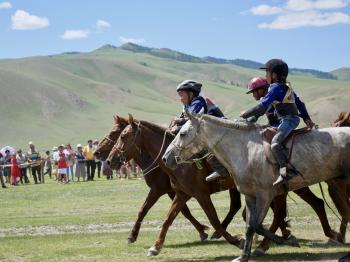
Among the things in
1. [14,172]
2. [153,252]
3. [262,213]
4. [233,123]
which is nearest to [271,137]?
[233,123]

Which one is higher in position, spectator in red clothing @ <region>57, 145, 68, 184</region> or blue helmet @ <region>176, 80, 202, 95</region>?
blue helmet @ <region>176, 80, 202, 95</region>

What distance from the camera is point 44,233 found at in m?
16.7

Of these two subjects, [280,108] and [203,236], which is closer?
[280,108]

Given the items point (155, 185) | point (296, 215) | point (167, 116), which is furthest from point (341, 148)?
point (167, 116)

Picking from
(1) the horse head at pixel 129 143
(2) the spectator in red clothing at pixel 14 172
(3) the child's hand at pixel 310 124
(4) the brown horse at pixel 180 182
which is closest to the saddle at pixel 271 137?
(3) the child's hand at pixel 310 124

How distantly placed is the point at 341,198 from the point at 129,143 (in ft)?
14.6

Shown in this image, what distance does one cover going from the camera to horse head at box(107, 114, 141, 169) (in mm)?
13438

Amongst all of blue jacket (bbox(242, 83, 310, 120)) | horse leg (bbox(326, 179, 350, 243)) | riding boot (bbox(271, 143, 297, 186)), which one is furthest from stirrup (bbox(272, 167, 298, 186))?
horse leg (bbox(326, 179, 350, 243))

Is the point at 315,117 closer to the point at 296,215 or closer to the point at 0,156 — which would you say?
the point at 0,156

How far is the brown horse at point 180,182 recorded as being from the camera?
12016 mm

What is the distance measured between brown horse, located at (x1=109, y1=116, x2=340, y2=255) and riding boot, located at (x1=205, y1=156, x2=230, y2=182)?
1.32 ft

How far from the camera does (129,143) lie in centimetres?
1355

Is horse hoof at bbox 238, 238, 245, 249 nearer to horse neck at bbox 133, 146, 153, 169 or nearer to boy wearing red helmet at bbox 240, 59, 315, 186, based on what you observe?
boy wearing red helmet at bbox 240, 59, 315, 186

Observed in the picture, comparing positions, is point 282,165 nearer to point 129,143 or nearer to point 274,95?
point 274,95
